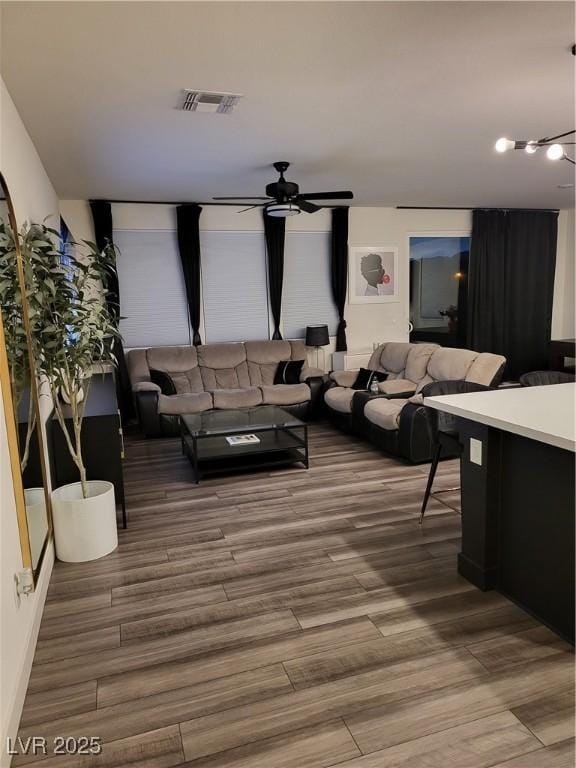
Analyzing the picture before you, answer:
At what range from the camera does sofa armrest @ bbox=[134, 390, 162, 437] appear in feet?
18.7

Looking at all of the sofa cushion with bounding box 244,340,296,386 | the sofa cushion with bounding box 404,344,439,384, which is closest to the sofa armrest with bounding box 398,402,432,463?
the sofa cushion with bounding box 404,344,439,384

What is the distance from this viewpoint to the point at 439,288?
793cm

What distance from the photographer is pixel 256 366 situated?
6.68 meters

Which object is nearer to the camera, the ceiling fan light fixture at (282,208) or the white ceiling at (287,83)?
the white ceiling at (287,83)

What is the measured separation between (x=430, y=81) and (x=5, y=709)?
3.58 metres

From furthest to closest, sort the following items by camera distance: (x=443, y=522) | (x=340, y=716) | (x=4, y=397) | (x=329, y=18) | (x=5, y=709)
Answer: (x=443, y=522)
(x=329, y=18)
(x=4, y=397)
(x=340, y=716)
(x=5, y=709)

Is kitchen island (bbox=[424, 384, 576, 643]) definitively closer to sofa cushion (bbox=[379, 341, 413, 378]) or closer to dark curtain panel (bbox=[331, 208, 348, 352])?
sofa cushion (bbox=[379, 341, 413, 378])

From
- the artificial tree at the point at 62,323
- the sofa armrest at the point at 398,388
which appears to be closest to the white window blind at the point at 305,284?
the sofa armrest at the point at 398,388

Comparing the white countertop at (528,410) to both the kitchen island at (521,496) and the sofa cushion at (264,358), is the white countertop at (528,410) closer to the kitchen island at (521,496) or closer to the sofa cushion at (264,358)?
the kitchen island at (521,496)

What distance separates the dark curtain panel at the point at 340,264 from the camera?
7.11m

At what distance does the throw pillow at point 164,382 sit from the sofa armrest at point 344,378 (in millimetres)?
1929

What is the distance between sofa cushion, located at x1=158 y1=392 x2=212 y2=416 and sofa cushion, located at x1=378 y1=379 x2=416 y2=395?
1948mm

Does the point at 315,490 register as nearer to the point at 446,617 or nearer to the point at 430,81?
the point at 446,617

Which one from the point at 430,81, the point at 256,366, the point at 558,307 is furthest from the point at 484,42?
the point at 558,307
